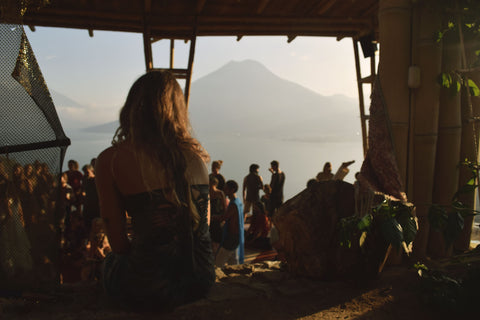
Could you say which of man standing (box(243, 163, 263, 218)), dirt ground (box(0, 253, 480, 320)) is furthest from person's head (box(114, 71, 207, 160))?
man standing (box(243, 163, 263, 218))

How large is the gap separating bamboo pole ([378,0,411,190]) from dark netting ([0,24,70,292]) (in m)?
2.66

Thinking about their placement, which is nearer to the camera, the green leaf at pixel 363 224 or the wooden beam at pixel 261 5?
the green leaf at pixel 363 224

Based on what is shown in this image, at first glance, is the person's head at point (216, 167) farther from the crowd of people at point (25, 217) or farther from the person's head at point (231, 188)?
the crowd of people at point (25, 217)

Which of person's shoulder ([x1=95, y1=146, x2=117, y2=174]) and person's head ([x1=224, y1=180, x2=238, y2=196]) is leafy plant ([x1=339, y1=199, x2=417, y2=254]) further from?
person's head ([x1=224, y1=180, x2=238, y2=196])

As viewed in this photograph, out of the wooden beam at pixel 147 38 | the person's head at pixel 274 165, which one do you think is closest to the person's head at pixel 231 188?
the wooden beam at pixel 147 38

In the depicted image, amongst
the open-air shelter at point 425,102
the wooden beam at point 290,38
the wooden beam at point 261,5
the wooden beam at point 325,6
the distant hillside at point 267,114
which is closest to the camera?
the open-air shelter at point 425,102

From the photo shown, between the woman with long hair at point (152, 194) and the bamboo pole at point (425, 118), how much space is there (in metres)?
2.08

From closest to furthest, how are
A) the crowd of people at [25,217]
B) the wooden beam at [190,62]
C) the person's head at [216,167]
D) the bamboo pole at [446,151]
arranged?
1. the crowd of people at [25,217]
2. the bamboo pole at [446,151]
3. the wooden beam at [190,62]
4. the person's head at [216,167]

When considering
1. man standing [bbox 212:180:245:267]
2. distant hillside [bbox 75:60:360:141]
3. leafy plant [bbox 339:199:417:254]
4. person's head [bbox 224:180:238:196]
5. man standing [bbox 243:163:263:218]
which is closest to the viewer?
leafy plant [bbox 339:199:417:254]

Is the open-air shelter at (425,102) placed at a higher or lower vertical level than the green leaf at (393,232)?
higher

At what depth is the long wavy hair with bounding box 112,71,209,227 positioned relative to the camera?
1.83 metres

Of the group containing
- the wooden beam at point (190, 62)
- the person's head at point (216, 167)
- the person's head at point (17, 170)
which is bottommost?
the person's head at point (216, 167)

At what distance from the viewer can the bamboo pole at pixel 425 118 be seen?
287cm

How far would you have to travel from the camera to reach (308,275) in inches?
102
